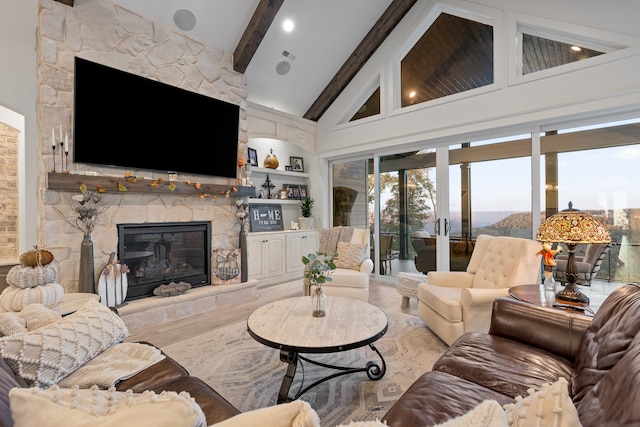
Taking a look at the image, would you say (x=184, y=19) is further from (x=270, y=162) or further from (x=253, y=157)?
(x=270, y=162)

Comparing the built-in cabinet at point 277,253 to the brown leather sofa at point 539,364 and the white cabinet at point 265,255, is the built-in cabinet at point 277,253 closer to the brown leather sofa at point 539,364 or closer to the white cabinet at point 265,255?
the white cabinet at point 265,255

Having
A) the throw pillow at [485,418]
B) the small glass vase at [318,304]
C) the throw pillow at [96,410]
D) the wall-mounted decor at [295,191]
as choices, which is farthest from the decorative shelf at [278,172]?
the throw pillow at [485,418]

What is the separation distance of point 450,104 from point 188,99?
3583 mm

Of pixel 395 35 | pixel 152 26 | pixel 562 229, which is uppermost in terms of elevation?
pixel 395 35

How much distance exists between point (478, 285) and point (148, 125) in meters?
3.99

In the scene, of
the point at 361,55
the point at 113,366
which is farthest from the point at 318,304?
the point at 361,55

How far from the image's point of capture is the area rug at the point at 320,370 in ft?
6.37

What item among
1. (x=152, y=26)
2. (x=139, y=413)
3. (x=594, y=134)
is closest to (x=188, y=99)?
(x=152, y=26)

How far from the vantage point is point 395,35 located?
5.05 meters

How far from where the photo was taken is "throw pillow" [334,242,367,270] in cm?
416

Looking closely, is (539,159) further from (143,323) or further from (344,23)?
(143,323)

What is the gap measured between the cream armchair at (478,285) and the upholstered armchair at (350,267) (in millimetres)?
793

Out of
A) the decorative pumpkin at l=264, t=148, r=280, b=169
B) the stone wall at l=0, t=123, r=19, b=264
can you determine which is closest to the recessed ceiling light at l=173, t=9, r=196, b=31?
the decorative pumpkin at l=264, t=148, r=280, b=169

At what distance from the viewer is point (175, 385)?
4.60ft
